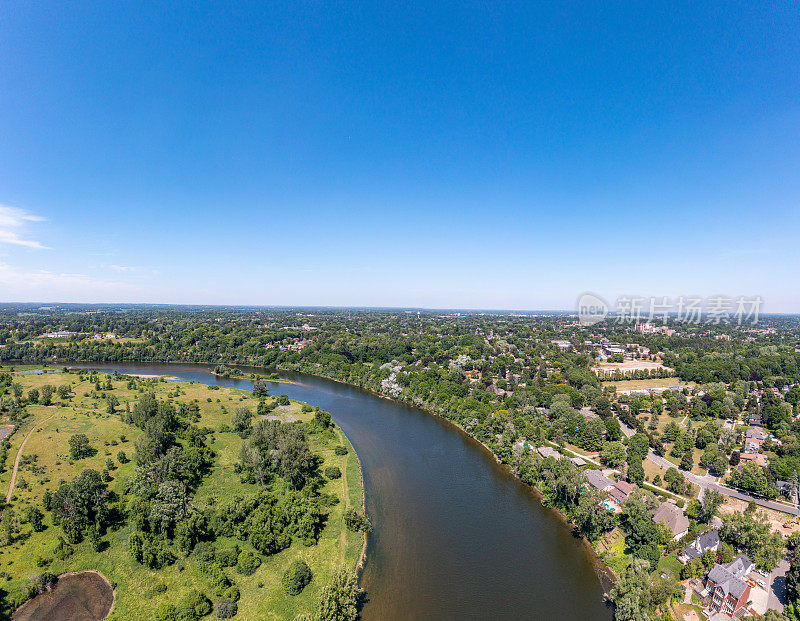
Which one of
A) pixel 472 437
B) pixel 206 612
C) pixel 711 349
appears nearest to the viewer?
pixel 206 612

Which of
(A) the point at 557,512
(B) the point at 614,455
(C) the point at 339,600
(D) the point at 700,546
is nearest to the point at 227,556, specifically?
(C) the point at 339,600

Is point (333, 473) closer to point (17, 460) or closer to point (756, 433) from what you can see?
point (17, 460)

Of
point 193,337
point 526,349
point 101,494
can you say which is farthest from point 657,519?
point 193,337

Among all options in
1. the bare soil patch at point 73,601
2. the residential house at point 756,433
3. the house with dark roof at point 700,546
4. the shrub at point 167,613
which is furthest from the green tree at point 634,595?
the residential house at point 756,433

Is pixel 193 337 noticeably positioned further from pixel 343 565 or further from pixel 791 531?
pixel 791 531

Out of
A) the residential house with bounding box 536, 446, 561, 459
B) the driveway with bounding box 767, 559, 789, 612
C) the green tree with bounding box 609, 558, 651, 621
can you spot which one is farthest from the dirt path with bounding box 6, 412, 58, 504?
the driveway with bounding box 767, 559, 789, 612

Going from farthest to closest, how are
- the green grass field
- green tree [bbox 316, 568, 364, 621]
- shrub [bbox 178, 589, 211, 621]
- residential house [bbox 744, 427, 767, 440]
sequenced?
residential house [bbox 744, 427, 767, 440], the green grass field, shrub [bbox 178, 589, 211, 621], green tree [bbox 316, 568, 364, 621]

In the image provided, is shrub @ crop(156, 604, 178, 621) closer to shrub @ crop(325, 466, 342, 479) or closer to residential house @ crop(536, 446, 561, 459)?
shrub @ crop(325, 466, 342, 479)
